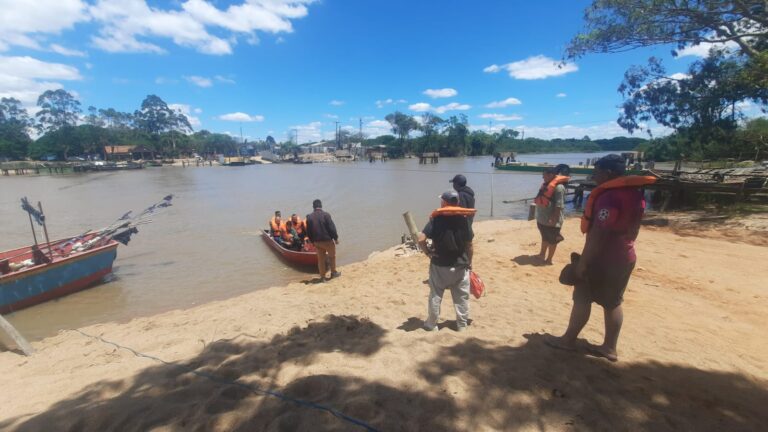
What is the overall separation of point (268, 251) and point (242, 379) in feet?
32.9

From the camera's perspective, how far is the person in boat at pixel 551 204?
22.2 feet

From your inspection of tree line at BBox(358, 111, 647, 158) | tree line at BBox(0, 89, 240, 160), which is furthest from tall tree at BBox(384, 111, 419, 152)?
tree line at BBox(0, 89, 240, 160)

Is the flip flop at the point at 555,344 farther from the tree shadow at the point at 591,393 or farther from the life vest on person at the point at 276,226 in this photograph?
the life vest on person at the point at 276,226

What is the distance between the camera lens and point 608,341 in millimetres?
3369

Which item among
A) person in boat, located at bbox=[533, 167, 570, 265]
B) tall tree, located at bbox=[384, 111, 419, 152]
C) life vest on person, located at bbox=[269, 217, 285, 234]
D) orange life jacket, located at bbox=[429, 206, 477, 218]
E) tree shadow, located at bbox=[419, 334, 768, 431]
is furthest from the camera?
tall tree, located at bbox=[384, 111, 419, 152]

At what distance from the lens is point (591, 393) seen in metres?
2.80

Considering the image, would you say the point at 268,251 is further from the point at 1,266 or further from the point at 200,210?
the point at 200,210

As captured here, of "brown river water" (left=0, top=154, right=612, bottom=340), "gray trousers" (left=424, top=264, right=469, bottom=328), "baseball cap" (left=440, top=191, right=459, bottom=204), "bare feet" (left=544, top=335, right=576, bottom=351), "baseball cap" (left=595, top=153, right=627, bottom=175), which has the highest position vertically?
"baseball cap" (left=595, top=153, right=627, bottom=175)

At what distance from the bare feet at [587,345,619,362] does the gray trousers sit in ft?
4.48

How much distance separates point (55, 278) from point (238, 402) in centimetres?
906

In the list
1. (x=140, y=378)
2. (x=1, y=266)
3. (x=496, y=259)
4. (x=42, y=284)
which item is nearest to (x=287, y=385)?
(x=140, y=378)

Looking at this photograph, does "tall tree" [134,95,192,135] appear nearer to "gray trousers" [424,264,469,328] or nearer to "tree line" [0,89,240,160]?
"tree line" [0,89,240,160]

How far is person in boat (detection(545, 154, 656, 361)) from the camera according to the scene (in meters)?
2.93

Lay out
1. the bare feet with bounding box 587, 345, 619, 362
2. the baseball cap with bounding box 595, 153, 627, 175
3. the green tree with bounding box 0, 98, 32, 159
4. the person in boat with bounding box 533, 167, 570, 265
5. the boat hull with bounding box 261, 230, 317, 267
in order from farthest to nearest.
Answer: the green tree with bounding box 0, 98, 32, 159 < the boat hull with bounding box 261, 230, 317, 267 < the person in boat with bounding box 533, 167, 570, 265 < the bare feet with bounding box 587, 345, 619, 362 < the baseball cap with bounding box 595, 153, 627, 175
